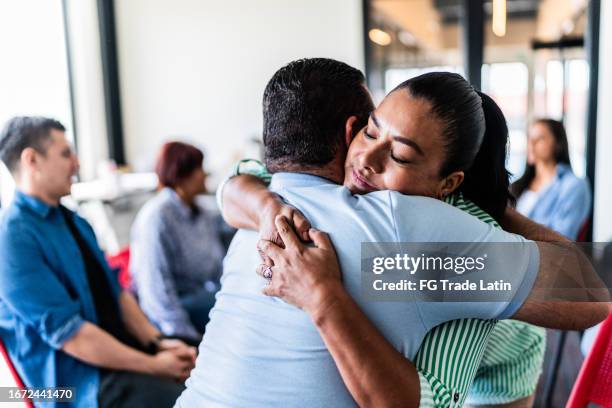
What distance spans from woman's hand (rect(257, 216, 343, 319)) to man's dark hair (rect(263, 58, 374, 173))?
0.52 ft

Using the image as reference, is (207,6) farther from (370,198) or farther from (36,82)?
(370,198)

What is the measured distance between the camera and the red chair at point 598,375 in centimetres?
95

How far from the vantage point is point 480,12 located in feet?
13.0

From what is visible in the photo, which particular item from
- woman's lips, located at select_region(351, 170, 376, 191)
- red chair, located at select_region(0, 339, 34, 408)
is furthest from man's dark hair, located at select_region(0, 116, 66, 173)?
woman's lips, located at select_region(351, 170, 376, 191)

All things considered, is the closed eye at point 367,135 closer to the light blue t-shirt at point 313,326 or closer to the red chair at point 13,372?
the light blue t-shirt at point 313,326

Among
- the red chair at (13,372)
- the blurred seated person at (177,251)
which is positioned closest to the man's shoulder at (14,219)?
the red chair at (13,372)

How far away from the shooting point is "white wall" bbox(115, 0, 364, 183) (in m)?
4.12

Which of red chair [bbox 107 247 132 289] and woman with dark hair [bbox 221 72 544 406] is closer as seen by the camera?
woman with dark hair [bbox 221 72 544 406]

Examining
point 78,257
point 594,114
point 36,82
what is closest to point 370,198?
point 78,257

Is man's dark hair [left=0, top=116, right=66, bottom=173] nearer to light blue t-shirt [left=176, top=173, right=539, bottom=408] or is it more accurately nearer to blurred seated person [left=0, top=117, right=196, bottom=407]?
Result: blurred seated person [left=0, top=117, right=196, bottom=407]

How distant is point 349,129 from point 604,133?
3.36m

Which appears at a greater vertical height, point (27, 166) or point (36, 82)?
point (36, 82)

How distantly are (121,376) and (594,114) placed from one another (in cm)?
A: 336

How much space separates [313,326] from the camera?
74 cm
